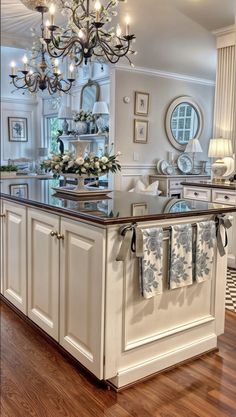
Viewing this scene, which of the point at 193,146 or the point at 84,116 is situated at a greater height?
the point at 84,116

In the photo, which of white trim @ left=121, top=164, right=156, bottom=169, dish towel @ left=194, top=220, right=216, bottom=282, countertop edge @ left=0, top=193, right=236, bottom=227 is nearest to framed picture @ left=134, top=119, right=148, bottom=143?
white trim @ left=121, top=164, right=156, bottom=169

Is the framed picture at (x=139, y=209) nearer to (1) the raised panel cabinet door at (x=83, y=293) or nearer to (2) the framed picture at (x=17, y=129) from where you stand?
(1) the raised panel cabinet door at (x=83, y=293)

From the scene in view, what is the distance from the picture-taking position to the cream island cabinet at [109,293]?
1.89m

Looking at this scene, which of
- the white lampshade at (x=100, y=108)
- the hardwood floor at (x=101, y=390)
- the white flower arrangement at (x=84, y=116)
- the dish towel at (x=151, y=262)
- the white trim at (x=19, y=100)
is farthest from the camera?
the white trim at (x=19, y=100)

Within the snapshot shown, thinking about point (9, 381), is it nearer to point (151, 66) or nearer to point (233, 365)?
point (233, 365)

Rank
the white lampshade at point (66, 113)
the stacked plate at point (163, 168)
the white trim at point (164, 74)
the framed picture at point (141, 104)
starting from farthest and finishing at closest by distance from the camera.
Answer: the white lampshade at point (66, 113)
the stacked plate at point (163, 168)
the framed picture at point (141, 104)
the white trim at point (164, 74)

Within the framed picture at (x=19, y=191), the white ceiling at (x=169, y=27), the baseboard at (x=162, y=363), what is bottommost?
the baseboard at (x=162, y=363)

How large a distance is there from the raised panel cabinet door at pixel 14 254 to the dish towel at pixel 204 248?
1.17m

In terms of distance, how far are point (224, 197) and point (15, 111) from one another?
7698 millimetres

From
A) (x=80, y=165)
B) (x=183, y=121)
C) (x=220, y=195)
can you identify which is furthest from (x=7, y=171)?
(x=80, y=165)

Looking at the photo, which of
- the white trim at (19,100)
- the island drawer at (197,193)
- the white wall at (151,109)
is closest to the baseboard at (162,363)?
the island drawer at (197,193)

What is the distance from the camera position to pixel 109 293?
186cm

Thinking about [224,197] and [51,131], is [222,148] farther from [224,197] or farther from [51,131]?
[51,131]

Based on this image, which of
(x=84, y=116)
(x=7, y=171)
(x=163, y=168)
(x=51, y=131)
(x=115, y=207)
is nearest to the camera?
(x=115, y=207)
